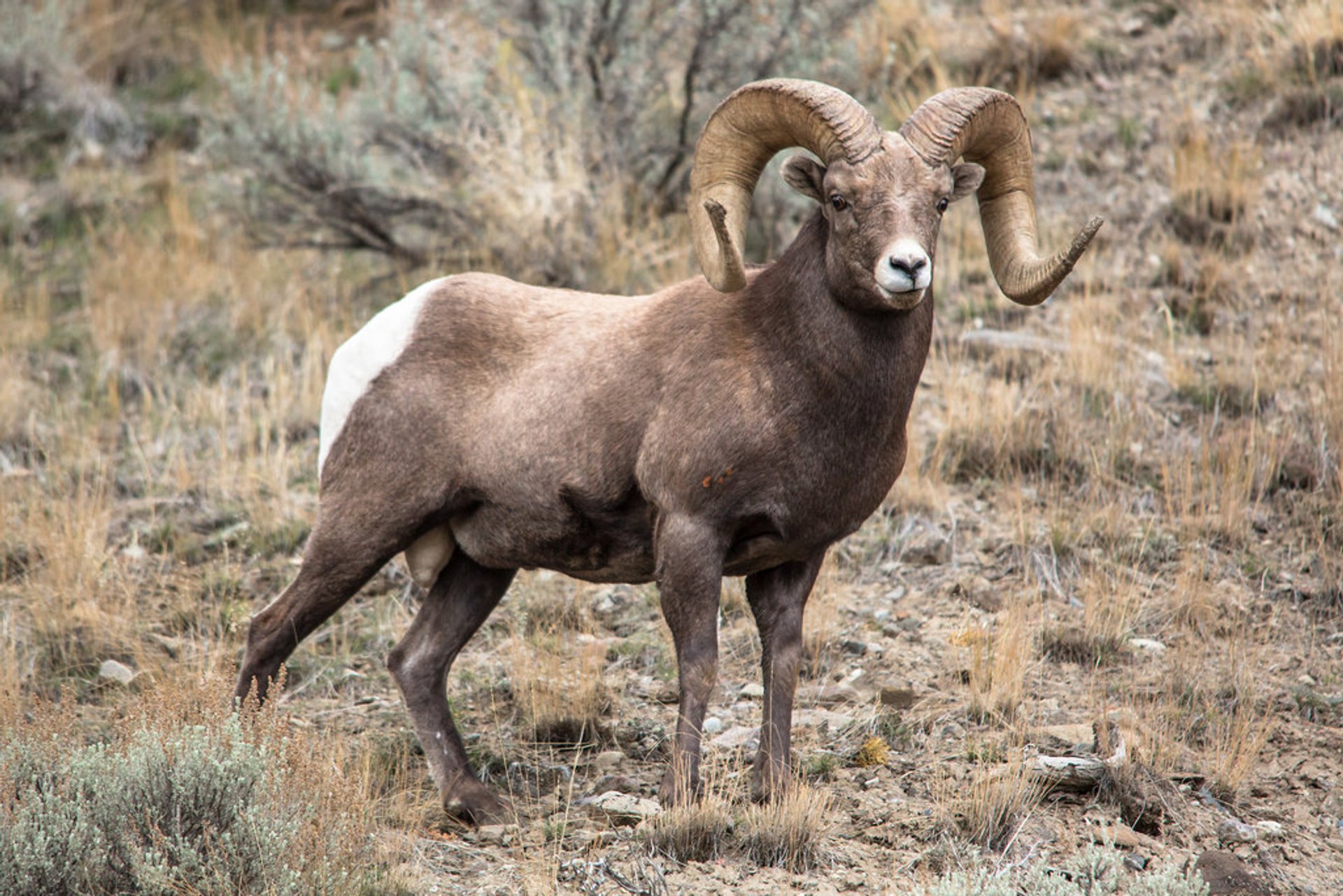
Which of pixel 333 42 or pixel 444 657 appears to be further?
pixel 333 42

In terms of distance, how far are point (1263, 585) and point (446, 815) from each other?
391cm

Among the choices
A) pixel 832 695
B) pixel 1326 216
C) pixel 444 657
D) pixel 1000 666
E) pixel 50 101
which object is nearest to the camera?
pixel 444 657

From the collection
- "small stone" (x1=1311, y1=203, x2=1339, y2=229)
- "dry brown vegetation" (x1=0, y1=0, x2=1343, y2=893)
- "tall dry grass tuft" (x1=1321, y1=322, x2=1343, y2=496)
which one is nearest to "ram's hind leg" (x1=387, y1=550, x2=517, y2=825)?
"dry brown vegetation" (x1=0, y1=0, x2=1343, y2=893)

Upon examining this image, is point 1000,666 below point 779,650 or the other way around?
below

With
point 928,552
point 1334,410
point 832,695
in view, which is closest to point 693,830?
point 832,695

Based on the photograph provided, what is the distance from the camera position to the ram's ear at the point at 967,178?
15.9 ft

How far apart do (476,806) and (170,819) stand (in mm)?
1389

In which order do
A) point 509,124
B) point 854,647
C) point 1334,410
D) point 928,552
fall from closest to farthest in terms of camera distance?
point 854,647
point 928,552
point 1334,410
point 509,124

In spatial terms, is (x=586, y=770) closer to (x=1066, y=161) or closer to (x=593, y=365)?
(x=593, y=365)

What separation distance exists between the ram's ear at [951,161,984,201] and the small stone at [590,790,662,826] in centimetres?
227

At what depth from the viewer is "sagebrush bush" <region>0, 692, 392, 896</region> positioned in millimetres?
3814

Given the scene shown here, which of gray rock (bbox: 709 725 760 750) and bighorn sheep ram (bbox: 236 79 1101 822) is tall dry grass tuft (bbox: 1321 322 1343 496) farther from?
gray rock (bbox: 709 725 760 750)

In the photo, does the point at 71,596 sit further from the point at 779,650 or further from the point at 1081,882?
the point at 1081,882

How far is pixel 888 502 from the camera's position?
24.6 ft
